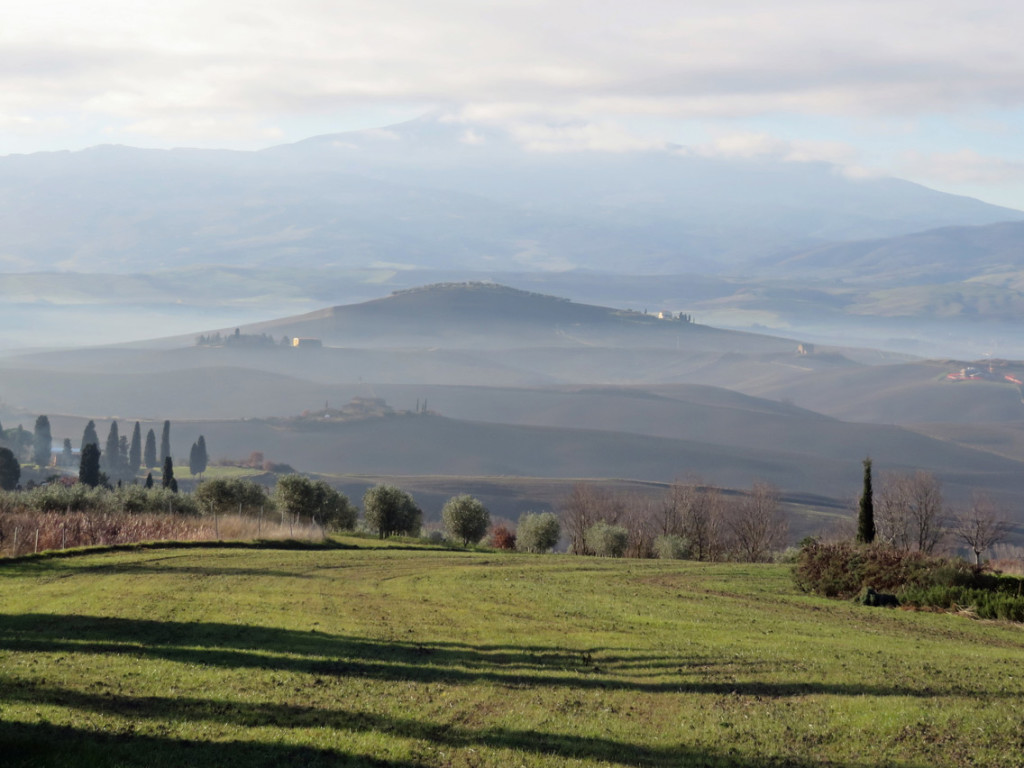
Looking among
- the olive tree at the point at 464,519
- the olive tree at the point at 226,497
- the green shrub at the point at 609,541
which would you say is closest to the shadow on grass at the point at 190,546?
the olive tree at the point at 226,497

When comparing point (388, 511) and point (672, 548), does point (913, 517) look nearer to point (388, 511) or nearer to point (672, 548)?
point (672, 548)

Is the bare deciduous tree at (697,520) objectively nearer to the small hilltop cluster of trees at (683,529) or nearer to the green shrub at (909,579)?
the small hilltop cluster of trees at (683,529)

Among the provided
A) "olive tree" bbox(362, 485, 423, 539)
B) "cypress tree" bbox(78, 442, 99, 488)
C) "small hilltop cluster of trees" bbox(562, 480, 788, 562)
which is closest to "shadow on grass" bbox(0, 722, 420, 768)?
"small hilltop cluster of trees" bbox(562, 480, 788, 562)

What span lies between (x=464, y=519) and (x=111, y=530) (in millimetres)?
33966

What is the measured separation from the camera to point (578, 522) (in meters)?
102

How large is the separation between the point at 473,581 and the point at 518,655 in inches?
574

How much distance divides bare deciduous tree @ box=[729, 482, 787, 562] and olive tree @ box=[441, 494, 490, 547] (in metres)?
25.2

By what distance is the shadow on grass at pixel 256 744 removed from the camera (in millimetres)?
11633

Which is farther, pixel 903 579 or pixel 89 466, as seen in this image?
pixel 89 466

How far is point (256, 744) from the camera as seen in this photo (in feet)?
40.8

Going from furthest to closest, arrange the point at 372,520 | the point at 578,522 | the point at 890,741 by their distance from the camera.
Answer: the point at 578,522 < the point at 372,520 < the point at 890,741

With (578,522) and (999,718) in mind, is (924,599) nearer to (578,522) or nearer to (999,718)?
(999,718)

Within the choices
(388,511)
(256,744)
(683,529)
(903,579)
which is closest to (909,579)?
(903,579)

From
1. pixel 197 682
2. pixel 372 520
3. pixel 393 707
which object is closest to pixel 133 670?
pixel 197 682
